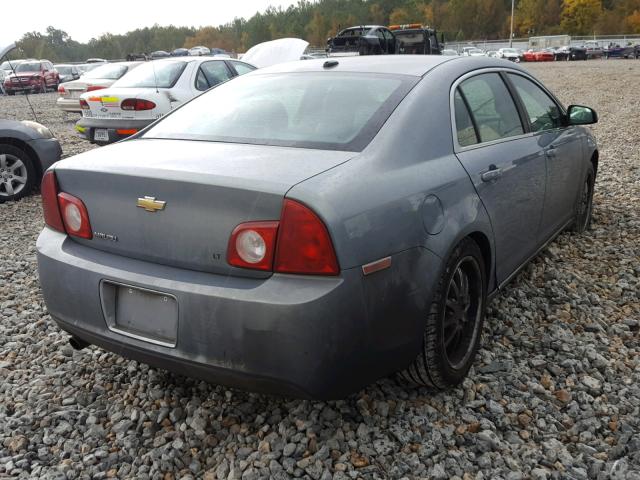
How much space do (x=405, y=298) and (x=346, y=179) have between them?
1.64ft

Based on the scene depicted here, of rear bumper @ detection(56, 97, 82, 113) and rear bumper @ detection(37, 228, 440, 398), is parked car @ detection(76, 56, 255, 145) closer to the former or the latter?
rear bumper @ detection(56, 97, 82, 113)

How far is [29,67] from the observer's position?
29656mm

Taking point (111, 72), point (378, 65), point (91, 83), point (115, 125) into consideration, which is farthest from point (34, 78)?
point (378, 65)

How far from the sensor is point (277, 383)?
211cm

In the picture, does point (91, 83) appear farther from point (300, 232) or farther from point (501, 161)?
point (300, 232)

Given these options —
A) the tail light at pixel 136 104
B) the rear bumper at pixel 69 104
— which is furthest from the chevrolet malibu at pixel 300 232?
the rear bumper at pixel 69 104

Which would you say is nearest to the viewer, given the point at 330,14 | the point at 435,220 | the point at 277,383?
the point at 277,383

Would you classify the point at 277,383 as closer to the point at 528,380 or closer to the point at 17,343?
the point at 528,380

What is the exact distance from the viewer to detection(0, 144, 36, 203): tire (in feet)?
22.7

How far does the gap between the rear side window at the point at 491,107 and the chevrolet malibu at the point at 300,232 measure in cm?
3

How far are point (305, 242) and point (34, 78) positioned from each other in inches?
1223

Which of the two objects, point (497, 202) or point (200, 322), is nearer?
point (200, 322)

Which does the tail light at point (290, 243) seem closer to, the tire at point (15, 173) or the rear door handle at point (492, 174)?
the rear door handle at point (492, 174)

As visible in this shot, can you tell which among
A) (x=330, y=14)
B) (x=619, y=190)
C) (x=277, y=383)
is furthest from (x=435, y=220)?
(x=330, y=14)
